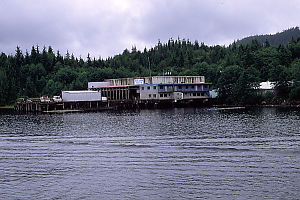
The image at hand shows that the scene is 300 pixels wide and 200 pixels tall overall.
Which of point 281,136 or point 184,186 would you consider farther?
point 281,136

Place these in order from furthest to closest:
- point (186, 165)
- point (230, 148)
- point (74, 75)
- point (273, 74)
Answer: point (74, 75)
point (273, 74)
point (230, 148)
point (186, 165)

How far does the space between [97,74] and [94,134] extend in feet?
335

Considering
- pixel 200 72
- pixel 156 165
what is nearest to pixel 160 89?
pixel 200 72

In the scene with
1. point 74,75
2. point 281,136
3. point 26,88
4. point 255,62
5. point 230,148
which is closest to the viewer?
point 230,148

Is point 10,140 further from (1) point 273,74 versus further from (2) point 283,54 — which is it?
(2) point 283,54

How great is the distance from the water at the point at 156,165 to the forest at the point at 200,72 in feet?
182

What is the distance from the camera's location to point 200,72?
14125 centimetres

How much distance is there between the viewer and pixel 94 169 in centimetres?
2991

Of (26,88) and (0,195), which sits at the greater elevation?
(26,88)

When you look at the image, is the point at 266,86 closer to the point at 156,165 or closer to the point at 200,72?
the point at 200,72

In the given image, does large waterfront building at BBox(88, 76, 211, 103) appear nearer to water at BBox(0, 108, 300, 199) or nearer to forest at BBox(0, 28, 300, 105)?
forest at BBox(0, 28, 300, 105)

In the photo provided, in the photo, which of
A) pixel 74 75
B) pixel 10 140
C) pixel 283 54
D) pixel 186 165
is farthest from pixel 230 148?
pixel 74 75

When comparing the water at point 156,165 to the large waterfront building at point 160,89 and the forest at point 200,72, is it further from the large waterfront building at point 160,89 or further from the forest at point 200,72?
the large waterfront building at point 160,89

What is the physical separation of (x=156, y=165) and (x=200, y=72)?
114 m
